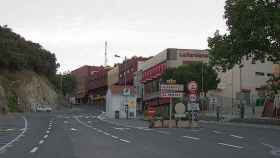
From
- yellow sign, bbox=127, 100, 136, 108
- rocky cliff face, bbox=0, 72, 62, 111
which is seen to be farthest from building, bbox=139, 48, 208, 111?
rocky cliff face, bbox=0, 72, 62, 111

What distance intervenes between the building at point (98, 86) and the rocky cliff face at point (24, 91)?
33.3 m

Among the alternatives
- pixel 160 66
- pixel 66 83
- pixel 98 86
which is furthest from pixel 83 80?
pixel 160 66

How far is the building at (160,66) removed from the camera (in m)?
98.3

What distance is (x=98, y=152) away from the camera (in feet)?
62.6

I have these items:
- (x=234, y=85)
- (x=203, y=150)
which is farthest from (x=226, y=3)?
(x=234, y=85)

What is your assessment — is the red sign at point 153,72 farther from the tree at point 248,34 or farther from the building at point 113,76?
the tree at point 248,34

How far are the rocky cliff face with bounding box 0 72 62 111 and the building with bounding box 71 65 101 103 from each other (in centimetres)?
5388

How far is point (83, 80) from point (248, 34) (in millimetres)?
146012

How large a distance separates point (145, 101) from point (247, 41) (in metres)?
77.2

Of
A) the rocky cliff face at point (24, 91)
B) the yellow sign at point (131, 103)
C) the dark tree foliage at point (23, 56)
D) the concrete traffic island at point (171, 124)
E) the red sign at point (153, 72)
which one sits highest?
the dark tree foliage at point (23, 56)

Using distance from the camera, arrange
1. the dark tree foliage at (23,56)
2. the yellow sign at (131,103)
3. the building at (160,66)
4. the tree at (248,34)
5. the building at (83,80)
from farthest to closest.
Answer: the building at (83,80)
the dark tree foliage at (23,56)
the building at (160,66)
the yellow sign at (131,103)
the tree at (248,34)

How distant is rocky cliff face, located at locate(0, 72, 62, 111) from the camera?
102 metres

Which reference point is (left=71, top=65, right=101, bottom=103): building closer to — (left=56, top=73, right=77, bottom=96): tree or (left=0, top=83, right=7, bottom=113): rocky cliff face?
(left=56, top=73, right=77, bottom=96): tree

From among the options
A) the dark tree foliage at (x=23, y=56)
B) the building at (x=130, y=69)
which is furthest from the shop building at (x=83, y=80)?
the dark tree foliage at (x=23, y=56)
